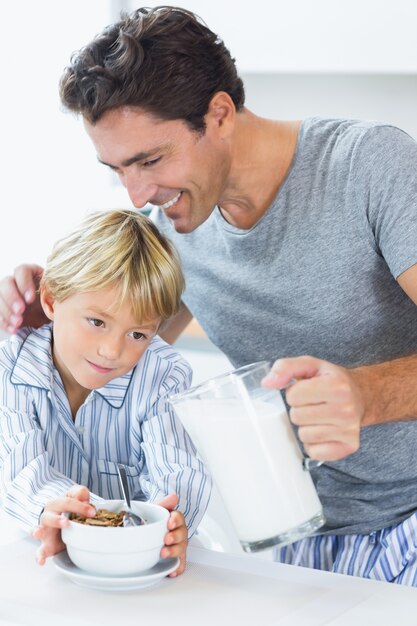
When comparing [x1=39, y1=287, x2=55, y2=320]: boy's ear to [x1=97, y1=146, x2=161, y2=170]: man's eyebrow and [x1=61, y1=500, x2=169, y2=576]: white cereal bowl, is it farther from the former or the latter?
[x1=61, y1=500, x2=169, y2=576]: white cereal bowl

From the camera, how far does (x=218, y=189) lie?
1.62 metres

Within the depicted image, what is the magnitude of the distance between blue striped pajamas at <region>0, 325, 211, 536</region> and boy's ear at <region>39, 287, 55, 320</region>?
5cm

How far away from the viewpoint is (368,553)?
1.67 m

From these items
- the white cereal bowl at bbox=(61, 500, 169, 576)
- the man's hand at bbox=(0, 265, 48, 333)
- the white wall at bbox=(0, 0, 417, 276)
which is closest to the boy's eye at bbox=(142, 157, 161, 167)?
the man's hand at bbox=(0, 265, 48, 333)

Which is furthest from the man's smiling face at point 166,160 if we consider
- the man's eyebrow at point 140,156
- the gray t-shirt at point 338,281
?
the gray t-shirt at point 338,281

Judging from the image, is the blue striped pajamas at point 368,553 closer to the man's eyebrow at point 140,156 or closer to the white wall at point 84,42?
the man's eyebrow at point 140,156

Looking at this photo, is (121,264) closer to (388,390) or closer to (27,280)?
(27,280)

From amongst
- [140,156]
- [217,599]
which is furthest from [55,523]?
[140,156]

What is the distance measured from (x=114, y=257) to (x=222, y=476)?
1.67ft

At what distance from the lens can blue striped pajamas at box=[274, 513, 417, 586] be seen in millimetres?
1592

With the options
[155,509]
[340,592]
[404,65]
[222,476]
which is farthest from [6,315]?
[404,65]

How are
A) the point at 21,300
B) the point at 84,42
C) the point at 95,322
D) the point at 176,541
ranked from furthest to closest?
the point at 84,42 < the point at 21,300 < the point at 95,322 < the point at 176,541

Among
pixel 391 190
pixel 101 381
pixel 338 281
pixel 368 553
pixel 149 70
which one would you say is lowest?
pixel 368 553

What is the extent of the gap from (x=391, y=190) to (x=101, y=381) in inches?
20.7
